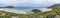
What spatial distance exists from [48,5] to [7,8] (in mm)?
413

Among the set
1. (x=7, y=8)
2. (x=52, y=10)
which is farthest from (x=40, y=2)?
(x=7, y=8)

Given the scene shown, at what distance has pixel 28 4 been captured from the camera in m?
1.12

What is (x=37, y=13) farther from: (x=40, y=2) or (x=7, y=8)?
(x=7, y=8)

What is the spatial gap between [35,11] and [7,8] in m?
0.28

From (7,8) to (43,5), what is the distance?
0.36m

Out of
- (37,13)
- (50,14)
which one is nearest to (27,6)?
(37,13)

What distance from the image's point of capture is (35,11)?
1.10 metres

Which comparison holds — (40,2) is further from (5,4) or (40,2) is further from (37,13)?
(5,4)

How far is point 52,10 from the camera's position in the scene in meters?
1.10

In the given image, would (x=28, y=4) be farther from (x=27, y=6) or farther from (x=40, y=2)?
(x=40, y=2)

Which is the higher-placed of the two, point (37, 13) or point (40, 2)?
point (40, 2)

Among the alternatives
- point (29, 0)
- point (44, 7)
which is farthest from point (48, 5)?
point (29, 0)

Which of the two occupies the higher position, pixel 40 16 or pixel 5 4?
pixel 5 4

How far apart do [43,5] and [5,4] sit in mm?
382
